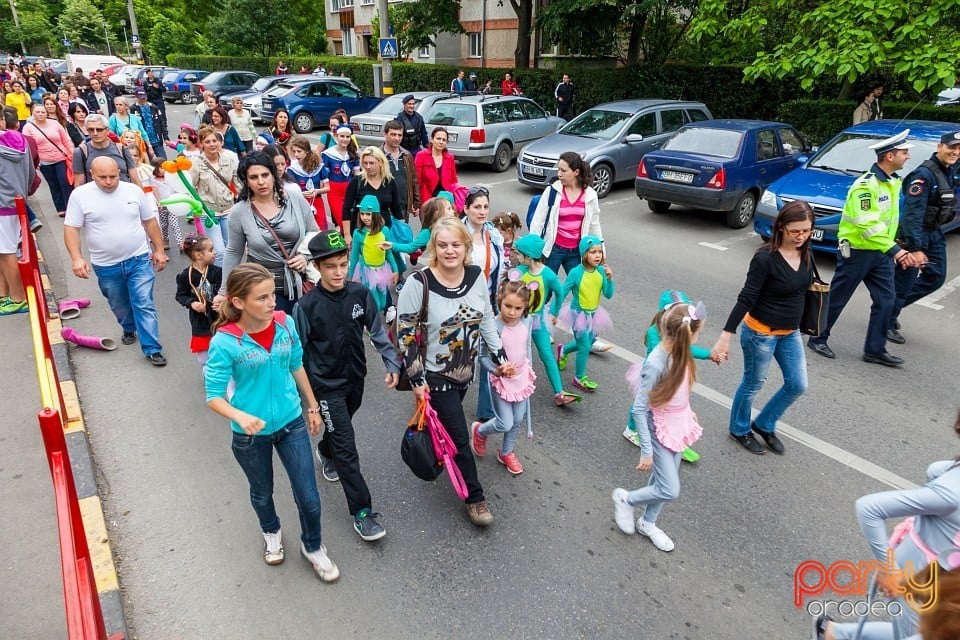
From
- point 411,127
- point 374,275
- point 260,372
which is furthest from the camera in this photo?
point 411,127

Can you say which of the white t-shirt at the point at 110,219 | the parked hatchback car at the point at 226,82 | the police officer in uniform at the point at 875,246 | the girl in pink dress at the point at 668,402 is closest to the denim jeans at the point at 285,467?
the girl in pink dress at the point at 668,402

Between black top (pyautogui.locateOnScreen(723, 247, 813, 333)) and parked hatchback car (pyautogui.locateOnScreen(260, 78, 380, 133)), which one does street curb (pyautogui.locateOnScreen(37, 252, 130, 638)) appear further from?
parked hatchback car (pyautogui.locateOnScreen(260, 78, 380, 133))

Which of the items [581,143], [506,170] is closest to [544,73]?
[506,170]

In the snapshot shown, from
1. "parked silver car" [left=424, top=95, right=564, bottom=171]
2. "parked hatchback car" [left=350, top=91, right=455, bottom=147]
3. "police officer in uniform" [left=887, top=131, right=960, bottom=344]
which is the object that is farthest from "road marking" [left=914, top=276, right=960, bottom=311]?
"parked hatchback car" [left=350, top=91, right=455, bottom=147]

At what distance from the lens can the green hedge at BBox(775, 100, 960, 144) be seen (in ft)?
49.1

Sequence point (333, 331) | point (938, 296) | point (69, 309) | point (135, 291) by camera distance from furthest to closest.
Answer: point (938, 296) < point (69, 309) < point (135, 291) < point (333, 331)

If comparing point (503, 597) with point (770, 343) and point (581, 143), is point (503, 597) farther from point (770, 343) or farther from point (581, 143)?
point (581, 143)

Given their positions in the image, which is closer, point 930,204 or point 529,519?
point 529,519

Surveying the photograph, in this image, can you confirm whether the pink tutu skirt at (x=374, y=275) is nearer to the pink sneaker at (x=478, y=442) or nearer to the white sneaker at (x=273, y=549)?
the pink sneaker at (x=478, y=442)

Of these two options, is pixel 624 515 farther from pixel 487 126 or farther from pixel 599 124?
pixel 487 126

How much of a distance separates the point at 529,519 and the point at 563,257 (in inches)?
111

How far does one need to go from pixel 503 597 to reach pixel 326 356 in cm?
161

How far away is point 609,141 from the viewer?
12258 millimetres

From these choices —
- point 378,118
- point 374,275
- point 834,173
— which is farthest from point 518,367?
point 378,118
